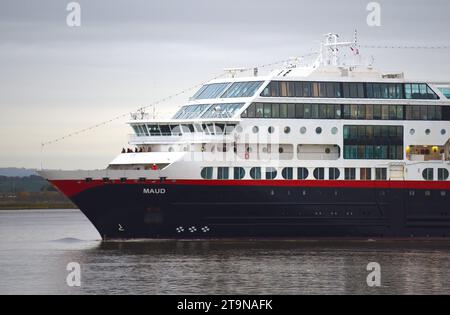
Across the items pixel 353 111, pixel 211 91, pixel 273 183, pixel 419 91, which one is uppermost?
pixel 211 91

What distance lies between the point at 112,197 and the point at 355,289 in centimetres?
1635

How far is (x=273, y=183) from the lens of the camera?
6106 cm

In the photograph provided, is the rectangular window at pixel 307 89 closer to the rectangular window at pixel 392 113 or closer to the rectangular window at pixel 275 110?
the rectangular window at pixel 275 110

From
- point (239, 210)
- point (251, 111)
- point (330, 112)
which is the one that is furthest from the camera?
point (330, 112)

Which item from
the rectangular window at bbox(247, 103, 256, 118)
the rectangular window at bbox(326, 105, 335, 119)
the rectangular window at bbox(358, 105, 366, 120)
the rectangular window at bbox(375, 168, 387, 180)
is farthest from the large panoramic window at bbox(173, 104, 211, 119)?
the rectangular window at bbox(375, 168, 387, 180)

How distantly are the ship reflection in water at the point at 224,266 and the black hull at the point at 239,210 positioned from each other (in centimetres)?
58

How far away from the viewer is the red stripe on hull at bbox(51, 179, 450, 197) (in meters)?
60.3

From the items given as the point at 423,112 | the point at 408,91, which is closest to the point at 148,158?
the point at 408,91

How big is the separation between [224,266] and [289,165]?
10263 millimetres

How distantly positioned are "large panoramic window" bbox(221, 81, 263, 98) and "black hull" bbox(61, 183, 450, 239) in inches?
188

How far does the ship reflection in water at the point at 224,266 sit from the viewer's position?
4738 cm

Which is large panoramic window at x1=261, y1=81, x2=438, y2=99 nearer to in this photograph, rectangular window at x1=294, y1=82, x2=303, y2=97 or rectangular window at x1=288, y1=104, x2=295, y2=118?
rectangular window at x1=294, y1=82, x2=303, y2=97

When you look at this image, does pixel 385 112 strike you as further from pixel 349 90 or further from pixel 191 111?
pixel 191 111

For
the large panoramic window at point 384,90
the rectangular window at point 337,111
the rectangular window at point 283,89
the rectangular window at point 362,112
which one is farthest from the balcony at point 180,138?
the large panoramic window at point 384,90
